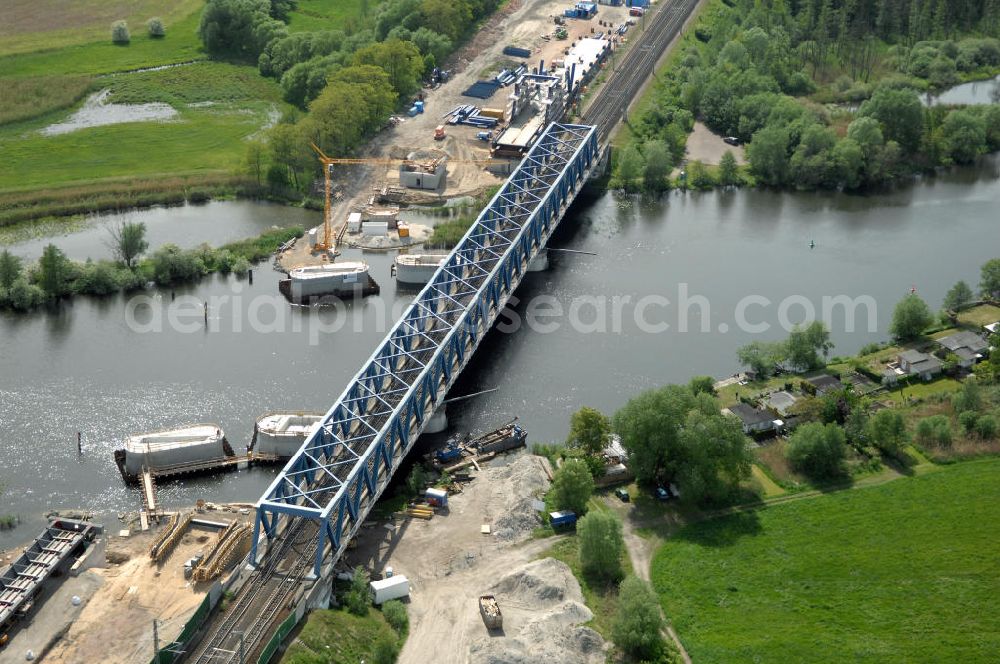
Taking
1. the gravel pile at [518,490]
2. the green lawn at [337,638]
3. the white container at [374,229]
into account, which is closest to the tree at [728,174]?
the white container at [374,229]

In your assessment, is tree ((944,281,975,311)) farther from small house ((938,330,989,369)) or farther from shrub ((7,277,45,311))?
shrub ((7,277,45,311))

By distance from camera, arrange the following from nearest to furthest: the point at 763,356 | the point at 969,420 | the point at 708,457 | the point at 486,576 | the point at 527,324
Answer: the point at 486,576 < the point at 708,457 < the point at 969,420 < the point at 763,356 < the point at 527,324

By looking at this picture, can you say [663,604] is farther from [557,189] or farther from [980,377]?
[557,189]

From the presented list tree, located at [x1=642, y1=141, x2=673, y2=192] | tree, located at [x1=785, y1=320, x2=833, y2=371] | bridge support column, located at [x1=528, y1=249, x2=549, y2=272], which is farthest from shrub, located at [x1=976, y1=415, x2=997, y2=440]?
tree, located at [x1=642, y1=141, x2=673, y2=192]

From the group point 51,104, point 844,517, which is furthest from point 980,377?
point 51,104

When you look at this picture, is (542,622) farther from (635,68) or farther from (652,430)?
(635,68)

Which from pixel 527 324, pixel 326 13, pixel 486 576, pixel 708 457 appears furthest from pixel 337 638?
pixel 326 13
